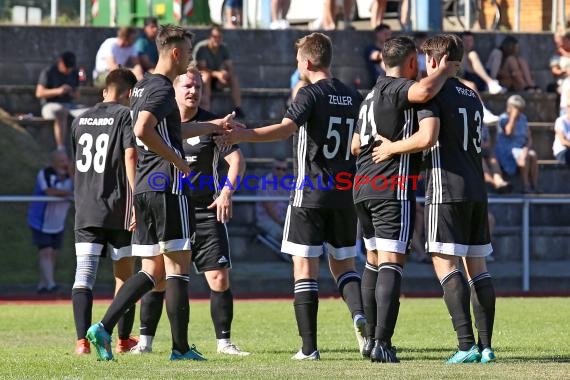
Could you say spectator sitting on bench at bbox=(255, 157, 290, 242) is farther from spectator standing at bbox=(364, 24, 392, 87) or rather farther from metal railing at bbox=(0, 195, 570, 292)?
spectator standing at bbox=(364, 24, 392, 87)

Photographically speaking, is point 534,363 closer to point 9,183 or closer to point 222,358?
point 222,358

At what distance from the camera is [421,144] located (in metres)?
9.88

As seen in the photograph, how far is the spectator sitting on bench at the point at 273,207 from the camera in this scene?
21.6 m

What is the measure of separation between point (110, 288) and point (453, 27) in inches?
426

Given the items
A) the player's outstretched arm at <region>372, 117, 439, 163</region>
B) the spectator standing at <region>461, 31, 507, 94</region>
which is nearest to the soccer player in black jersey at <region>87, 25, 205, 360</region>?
the player's outstretched arm at <region>372, 117, 439, 163</region>

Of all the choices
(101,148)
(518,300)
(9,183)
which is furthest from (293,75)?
(101,148)

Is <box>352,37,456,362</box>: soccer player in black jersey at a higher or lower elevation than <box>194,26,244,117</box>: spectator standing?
lower

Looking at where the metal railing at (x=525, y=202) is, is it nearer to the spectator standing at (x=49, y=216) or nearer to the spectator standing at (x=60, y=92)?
the spectator standing at (x=49, y=216)

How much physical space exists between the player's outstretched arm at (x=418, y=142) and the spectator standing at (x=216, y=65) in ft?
42.9

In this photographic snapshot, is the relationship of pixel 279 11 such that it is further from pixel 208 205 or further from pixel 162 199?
pixel 162 199

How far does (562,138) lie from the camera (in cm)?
2455

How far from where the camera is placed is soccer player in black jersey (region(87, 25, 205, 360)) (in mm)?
10031

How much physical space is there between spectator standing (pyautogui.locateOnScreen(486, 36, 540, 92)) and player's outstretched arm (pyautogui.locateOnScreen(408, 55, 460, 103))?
16109 mm

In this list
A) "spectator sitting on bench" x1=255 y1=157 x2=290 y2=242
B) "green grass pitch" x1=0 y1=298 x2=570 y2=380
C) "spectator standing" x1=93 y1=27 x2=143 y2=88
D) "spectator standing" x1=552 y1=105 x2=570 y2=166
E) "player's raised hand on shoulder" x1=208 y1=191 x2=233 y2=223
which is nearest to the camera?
"green grass pitch" x1=0 y1=298 x2=570 y2=380
